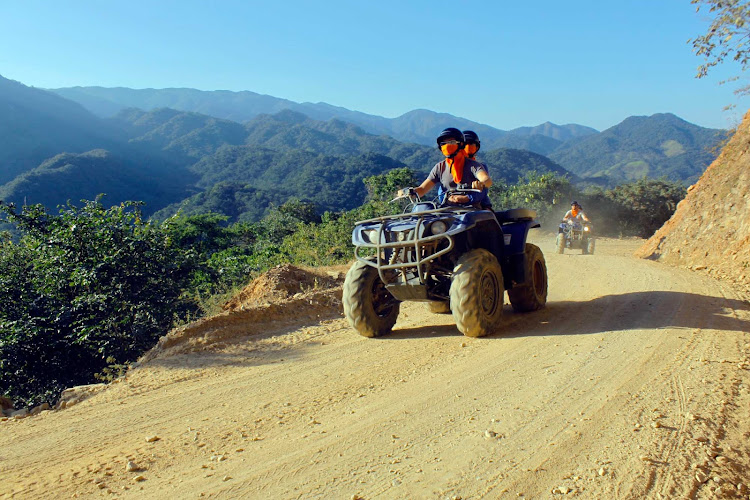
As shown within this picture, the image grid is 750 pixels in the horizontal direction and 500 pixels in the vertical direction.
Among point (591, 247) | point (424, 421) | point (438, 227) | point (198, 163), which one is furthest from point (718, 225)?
point (198, 163)

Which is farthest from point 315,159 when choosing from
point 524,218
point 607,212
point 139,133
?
point 524,218

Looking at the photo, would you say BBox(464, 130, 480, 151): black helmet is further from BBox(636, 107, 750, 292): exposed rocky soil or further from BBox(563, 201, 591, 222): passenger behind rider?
BBox(563, 201, 591, 222): passenger behind rider

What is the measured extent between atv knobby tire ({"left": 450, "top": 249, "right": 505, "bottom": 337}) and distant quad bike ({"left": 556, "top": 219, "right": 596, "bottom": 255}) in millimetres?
12168

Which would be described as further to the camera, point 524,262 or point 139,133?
point 139,133

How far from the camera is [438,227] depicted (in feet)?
19.5

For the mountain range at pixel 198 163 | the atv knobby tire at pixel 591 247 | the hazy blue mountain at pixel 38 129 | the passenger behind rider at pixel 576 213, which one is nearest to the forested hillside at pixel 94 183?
the mountain range at pixel 198 163

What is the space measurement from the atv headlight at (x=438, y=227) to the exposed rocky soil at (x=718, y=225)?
281 inches

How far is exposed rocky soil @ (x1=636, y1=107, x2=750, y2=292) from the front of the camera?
1165cm

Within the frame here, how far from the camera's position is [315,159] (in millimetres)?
134125

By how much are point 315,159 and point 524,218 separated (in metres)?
130

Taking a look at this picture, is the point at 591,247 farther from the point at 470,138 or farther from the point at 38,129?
the point at 38,129

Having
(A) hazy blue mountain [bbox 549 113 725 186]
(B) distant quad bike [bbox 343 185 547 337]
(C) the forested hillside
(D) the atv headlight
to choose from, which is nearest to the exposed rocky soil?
(B) distant quad bike [bbox 343 185 547 337]

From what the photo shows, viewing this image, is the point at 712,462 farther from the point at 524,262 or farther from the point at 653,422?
the point at 524,262

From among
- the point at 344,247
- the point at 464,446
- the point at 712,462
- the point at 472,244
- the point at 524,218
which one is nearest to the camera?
the point at 712,462
